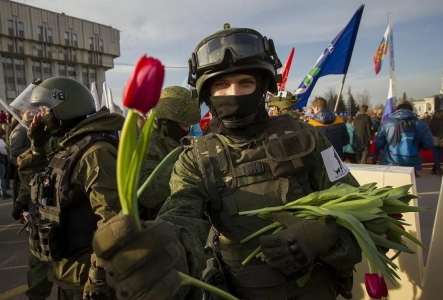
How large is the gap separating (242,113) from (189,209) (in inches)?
22.4

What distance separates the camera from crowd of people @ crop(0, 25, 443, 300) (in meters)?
0.84

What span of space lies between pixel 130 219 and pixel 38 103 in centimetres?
222

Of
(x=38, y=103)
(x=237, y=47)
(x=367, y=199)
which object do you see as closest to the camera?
(x=367, y=199)

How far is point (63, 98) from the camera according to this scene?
2494 millimetres

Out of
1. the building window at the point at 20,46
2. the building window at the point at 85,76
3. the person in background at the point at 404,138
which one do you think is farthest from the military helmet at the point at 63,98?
the building window at the point at 85,76

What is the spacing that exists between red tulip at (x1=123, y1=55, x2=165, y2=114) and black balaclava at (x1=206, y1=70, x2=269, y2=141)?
37.5 inches

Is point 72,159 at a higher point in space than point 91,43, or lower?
lower

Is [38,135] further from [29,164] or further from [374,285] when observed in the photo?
[374,285]

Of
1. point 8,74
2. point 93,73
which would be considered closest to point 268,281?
point 8,74

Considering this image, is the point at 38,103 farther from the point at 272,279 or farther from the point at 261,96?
the point at 272,279

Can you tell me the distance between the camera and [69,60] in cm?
4644

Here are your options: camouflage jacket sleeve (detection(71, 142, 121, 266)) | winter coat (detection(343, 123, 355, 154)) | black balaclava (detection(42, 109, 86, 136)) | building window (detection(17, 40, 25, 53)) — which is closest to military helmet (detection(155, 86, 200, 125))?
black balaclava (detection(42, 109, 86, 136))

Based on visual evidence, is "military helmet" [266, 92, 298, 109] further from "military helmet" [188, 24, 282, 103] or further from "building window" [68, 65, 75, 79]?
"building window" [68, 65, 75, 79]

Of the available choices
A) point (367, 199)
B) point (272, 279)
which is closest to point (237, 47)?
point (367, 199)
